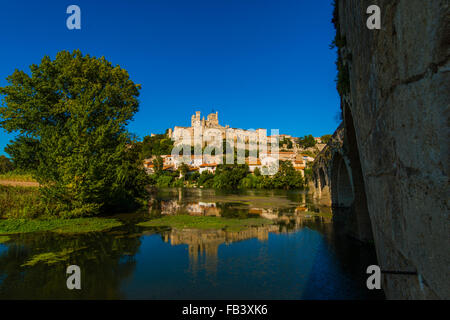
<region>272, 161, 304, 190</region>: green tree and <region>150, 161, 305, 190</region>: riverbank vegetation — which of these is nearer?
<region>272, 161, 304, 190</region>: green tree

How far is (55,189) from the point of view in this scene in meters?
16.6

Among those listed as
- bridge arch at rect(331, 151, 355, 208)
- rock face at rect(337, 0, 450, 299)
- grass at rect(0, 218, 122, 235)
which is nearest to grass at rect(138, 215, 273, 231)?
grass at rect(0, 218, 122, 235)

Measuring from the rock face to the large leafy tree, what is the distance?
723 inches

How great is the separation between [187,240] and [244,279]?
5.04 metres

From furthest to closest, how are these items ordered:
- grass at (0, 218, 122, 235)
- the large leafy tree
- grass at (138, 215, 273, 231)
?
the large leafy tree, grass at (138, 215, 273, 231), grass at (0, 218, 122, 235)

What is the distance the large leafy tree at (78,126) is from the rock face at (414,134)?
1836 cm

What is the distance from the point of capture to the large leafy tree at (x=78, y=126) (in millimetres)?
17109

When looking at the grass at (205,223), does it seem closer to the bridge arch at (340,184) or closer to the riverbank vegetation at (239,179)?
the bridge arch at (340,184)

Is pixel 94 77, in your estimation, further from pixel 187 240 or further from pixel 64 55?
pixel 187 240

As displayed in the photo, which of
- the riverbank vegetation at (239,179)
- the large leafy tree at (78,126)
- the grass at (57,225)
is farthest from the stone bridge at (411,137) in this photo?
the riverbank vegetation at (239,179)

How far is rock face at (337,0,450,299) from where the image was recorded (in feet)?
4.28

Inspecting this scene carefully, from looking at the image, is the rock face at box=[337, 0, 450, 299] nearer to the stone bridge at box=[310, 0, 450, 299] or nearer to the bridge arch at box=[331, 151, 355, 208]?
the stone bridge at box=[310, 0, 450, 299]
